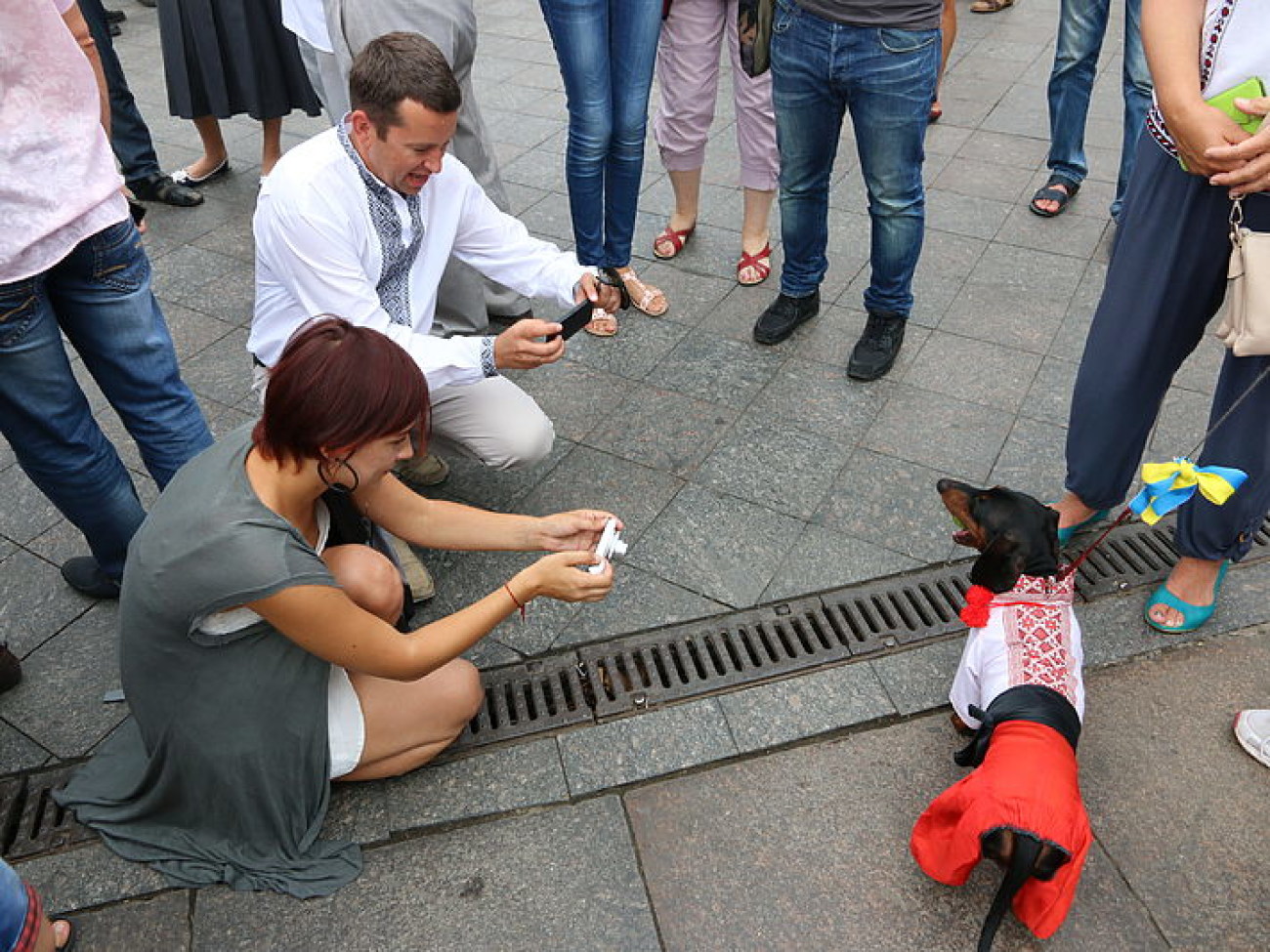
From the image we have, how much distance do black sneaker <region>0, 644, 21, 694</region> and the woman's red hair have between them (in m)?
1.31

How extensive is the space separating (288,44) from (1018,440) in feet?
12.8

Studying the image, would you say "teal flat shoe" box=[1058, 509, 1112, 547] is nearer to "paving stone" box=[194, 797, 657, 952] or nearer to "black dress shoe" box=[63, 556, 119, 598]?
"paving stone" box=[194, 797, 657, 952]

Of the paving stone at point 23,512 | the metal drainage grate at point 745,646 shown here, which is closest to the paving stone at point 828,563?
the metal drainage grate at point 745,646

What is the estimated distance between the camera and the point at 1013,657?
2.12 metres

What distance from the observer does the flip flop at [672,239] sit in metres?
4.42

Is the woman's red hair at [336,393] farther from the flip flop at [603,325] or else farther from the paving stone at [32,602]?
the flip flop at [603,325]

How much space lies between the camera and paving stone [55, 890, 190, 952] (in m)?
2.06

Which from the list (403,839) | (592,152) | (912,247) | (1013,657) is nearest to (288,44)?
(592,152)

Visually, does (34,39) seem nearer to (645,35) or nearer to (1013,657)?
(645,35)

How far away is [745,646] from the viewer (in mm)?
2680

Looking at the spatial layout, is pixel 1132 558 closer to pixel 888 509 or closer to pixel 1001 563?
pixel 888 509

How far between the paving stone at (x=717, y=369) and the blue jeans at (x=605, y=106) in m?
0.57

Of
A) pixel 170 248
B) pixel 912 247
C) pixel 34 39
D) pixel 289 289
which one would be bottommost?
pixel 170 248

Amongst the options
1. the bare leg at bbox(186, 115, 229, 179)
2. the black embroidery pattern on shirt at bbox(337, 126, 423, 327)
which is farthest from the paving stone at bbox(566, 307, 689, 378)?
the bare leg at bbox(186, 115, 229, 179)
